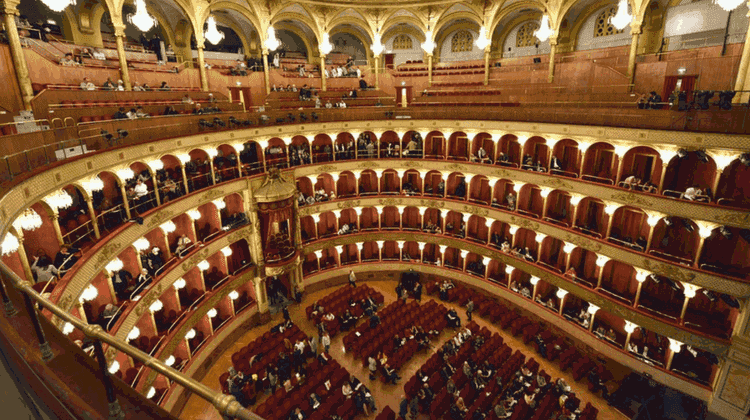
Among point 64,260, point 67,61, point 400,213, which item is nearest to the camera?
point 64,260

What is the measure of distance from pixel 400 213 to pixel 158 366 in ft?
76.9

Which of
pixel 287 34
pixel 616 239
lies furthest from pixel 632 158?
pixel 287 34

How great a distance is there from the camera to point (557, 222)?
19484mm

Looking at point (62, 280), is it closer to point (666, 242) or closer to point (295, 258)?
point (295, 258)

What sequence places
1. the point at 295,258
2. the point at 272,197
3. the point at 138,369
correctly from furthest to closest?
the point at 295,258 → the point at 272,197 → the point at 138,369

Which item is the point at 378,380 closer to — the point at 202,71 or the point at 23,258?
the point at 23,258

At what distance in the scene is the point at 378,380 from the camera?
54.9 ft

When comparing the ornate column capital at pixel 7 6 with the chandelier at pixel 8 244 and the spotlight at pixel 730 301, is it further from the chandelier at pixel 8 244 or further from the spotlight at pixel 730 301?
the spotlight at pixel 730 301

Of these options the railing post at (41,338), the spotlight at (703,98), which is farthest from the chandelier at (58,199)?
the spotlight at (703,98)

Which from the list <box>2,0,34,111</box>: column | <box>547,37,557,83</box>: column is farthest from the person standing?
<box>547,37,557,83</box>: column

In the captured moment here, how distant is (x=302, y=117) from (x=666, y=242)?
66.3 ft

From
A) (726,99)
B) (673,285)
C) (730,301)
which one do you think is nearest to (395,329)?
(673,285)

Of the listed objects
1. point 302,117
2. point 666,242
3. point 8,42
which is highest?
point 8,42

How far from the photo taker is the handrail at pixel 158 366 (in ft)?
6.59
